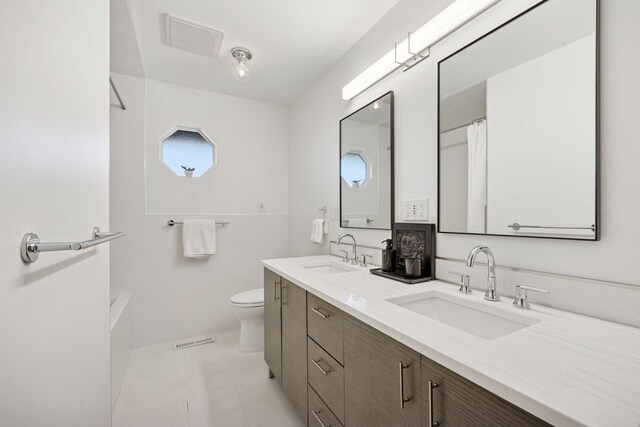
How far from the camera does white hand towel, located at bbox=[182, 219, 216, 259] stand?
8.21ft

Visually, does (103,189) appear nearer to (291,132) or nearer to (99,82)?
(99,82)

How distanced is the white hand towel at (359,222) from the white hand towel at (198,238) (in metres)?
1.37

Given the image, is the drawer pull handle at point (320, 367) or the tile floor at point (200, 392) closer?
the drawer pull handle at point (320, 367)

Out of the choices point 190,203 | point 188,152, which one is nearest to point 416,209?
point 190,203

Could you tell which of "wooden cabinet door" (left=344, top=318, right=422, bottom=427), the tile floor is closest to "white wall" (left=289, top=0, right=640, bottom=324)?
"wooden cabinet door" (left=344, top=318, right=422, bottom=427)

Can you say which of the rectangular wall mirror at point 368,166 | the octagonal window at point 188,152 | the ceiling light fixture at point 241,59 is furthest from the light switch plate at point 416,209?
the octagonal window at point 188,152

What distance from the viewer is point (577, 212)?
2.91 feet

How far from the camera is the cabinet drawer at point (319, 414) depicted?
3.66 ft

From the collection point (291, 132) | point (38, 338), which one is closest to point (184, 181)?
point (291, 132)

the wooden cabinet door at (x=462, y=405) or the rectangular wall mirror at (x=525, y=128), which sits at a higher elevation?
the rectangular wall mirror at (x=525, y=128)

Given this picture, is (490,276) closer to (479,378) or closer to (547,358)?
(547,358)

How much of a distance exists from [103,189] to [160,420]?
1301 mm

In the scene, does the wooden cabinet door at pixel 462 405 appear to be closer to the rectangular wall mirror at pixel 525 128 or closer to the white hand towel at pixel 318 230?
the rectangular wall mirror at pixel 525 128

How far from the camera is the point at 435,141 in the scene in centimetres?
138
